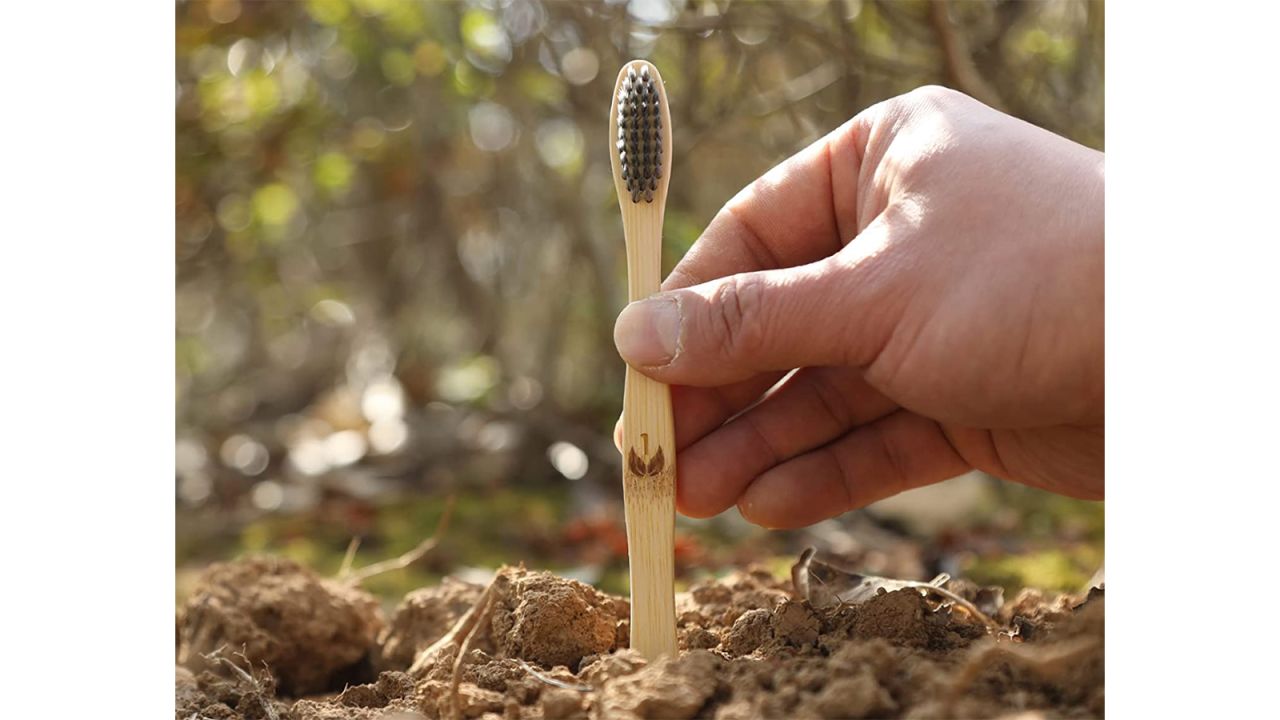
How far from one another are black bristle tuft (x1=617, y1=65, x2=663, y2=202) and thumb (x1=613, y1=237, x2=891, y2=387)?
183mm

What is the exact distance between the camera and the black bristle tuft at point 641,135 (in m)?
1.64

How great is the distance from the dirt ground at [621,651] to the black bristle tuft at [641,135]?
0.67 metres

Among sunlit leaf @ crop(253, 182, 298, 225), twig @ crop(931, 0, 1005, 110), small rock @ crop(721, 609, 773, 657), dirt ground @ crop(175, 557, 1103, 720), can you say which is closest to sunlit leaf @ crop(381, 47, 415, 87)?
sunlit leaf @ crop(253, 182, 298, 225)

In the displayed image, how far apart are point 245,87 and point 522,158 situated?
1293 mm

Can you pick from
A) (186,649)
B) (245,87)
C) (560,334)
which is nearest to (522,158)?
(560,334)

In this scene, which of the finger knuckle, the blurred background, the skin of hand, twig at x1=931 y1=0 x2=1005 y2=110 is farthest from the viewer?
the blurred background

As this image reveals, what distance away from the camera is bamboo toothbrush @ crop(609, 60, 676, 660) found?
160cm

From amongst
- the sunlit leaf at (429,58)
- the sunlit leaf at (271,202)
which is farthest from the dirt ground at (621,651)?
the sunlit leaf at (271,202)

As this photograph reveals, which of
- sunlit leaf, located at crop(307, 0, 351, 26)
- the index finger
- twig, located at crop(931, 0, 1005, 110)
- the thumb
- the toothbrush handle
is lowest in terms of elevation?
the toothbrush handle

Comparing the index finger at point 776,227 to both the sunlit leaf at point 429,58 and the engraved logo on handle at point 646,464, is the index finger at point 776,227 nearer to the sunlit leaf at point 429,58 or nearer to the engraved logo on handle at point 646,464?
the engraved logo on handle at point 646,464

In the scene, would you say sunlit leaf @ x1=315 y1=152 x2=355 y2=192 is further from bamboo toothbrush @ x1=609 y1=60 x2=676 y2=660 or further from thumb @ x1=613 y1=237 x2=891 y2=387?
thumb @ x1=613 y1=237 x2=891 y2=387

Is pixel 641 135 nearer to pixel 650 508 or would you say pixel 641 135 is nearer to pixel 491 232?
pixel 650 508

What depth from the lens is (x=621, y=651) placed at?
1.51m

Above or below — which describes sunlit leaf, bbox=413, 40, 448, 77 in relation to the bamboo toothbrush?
above
